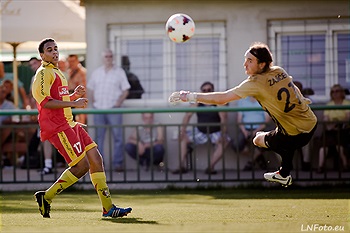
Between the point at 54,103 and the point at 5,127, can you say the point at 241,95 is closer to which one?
the point at 54,103

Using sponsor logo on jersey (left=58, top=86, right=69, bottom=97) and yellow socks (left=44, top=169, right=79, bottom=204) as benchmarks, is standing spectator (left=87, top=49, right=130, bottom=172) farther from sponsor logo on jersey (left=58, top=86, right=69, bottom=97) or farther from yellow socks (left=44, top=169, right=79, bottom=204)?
yellow socks (left=44, top=169, right=79, bottom=204)

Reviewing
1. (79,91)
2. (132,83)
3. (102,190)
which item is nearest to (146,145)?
(132,83)

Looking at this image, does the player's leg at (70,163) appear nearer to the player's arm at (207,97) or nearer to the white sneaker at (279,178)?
the player's arm at (207,97)

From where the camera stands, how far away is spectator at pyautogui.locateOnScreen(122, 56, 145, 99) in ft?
57.9

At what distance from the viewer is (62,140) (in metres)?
10.4

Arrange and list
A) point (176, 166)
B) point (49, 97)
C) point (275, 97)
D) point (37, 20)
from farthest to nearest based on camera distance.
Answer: point (37, 20) < point (176, 166) < point (49, 97) < point (275, 97)

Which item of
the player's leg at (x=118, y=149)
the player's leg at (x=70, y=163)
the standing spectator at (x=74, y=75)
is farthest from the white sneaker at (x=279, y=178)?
the standing spectator at (x=74, y=75)

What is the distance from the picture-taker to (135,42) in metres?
17.6

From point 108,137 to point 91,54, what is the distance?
8.50ft

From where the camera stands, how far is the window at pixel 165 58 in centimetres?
1750

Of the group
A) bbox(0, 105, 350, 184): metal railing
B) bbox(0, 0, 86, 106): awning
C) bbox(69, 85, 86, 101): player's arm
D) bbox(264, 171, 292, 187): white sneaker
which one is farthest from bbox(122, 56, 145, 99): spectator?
bbox(264, 171, 292, 187): white sneaker

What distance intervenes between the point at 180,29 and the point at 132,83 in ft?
18.6

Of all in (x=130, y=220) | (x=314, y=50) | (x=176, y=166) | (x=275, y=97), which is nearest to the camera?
(x=130, y=220)

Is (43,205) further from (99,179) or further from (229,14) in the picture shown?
(229,14)
